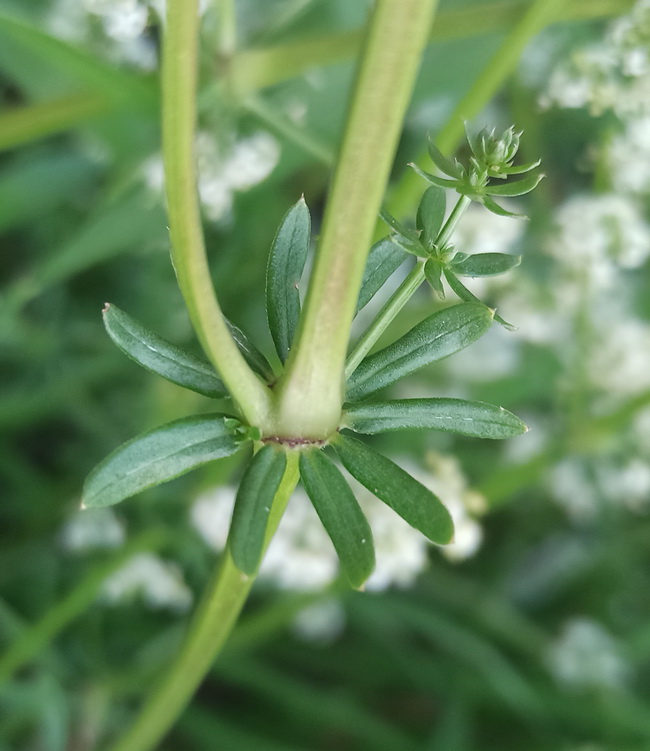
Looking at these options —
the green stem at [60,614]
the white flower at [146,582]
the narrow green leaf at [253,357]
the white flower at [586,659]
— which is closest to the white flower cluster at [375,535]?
the green stem at [60,614]

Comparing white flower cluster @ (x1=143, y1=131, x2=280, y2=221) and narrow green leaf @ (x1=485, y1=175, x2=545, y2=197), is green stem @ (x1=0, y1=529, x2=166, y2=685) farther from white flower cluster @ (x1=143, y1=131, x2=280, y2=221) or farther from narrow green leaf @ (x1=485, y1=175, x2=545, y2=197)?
narrow green leaf @ (x1=485, y1=175, x2=545, y2=197)

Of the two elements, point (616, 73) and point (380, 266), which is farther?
point (616, 73)

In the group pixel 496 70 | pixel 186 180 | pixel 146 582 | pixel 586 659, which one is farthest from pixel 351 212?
pixel 586 659

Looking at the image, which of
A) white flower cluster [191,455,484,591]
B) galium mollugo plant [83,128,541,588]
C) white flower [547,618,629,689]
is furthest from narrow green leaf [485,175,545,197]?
white flower [547,618,629,689]

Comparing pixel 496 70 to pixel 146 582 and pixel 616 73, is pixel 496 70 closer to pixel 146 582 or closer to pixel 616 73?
pixel 616 73

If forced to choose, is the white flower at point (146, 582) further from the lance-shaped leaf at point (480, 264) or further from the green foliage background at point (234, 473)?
the lance-shaped leaf at point (480, 264)

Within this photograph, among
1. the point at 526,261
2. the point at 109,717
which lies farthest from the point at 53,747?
the point at 526,261

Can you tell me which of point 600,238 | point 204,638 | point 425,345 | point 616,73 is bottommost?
point 204,638
